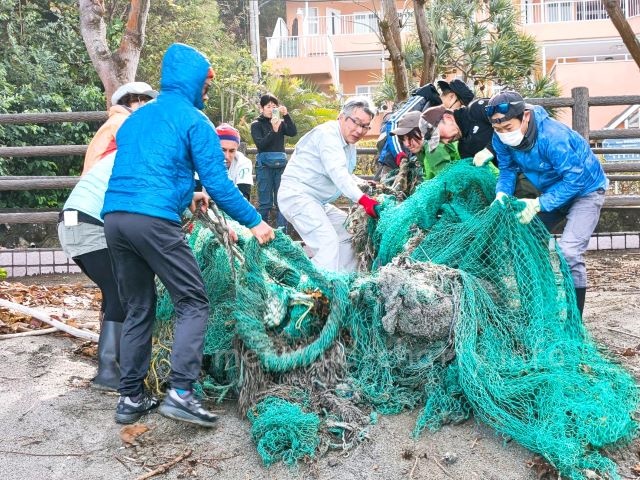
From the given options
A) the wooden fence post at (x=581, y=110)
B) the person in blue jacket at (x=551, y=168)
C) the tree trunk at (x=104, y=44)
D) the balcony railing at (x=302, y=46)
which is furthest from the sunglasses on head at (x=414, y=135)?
the balcony railing at (x=302, y=46)

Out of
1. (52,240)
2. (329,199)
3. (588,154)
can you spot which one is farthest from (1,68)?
(588,154)

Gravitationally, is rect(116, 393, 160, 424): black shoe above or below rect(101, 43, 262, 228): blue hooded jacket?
below

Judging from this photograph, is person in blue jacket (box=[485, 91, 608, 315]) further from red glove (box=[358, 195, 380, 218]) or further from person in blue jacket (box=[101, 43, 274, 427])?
person in blue jacket (box=[101, 43, 274, 427])

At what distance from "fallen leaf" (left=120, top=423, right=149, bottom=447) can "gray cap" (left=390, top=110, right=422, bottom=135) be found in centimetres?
286

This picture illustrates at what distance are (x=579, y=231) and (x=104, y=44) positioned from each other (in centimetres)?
626

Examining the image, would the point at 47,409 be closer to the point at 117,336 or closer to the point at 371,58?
the point at 117,336

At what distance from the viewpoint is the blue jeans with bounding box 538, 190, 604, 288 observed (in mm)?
4598

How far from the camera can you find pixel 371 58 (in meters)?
27.5

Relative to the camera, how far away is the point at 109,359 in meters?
4.49

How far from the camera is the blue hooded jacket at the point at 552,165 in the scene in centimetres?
450

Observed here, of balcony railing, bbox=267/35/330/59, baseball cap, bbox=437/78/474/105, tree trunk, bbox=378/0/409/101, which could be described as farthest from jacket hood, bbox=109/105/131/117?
balcony railing, bbox=267/35/330/59

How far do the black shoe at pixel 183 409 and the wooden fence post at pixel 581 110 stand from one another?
264 inches

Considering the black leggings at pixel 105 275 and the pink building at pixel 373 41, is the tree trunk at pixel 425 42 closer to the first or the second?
the black leggings at pixel 105 275

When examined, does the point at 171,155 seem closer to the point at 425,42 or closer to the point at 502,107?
the point at 502,107
